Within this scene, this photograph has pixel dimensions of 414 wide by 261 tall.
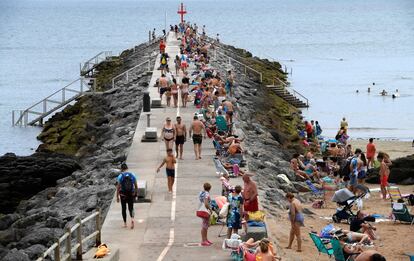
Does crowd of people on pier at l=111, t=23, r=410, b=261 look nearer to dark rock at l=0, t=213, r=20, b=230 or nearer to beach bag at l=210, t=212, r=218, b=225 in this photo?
beach bag at l=210, t=212, r=218, b=225

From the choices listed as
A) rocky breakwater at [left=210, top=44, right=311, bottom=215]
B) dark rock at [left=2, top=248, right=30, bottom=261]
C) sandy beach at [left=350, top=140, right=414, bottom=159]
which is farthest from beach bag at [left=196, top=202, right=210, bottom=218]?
sandy beach at [left=350, top=140, right=414, bottom=159]

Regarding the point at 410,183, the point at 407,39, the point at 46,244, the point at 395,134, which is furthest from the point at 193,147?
the point at 407,39

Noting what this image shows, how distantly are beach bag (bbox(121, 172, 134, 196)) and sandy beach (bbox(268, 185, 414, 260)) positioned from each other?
305 centimetres

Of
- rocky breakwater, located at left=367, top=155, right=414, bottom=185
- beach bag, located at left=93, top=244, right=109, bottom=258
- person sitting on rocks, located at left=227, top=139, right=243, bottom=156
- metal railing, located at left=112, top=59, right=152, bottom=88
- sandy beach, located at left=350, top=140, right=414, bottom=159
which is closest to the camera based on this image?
beach bag, located at left=93, top=244, right=109, bottom=258

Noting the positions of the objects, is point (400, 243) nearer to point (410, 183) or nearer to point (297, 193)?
point (297, 193)

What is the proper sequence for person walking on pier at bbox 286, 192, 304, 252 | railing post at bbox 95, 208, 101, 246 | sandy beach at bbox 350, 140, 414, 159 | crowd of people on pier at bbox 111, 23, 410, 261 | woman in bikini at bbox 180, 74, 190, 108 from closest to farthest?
1. railing post at bbox 95, 208, 101, 246
2. crowd of people on pier at bbox 111, 23, 410, 261
3. person walking on pier at bbox 286, 192, 304, 252
4. woman in bikini at bbox 180, 74, 190, 108
5. sandy beach at bbox 350, 140, 414, 159

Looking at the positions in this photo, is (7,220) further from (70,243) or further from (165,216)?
(70,243)

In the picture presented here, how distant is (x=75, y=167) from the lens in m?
31.4

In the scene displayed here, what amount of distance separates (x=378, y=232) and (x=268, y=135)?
1510 centimetres

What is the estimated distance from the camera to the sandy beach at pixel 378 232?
2044cm

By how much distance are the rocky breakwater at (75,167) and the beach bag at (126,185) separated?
103 centimetres

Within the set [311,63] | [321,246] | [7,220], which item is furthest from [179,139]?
[311,63]

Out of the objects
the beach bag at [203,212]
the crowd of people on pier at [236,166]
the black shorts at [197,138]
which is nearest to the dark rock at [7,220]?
the crowd of people on pier at [236,166]

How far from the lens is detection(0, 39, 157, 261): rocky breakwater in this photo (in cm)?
2203
